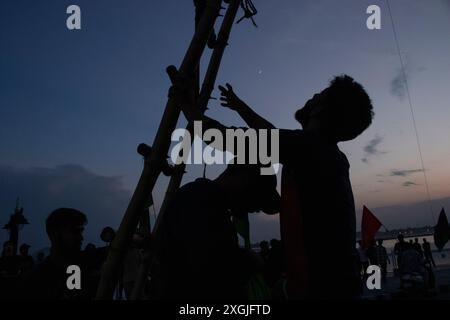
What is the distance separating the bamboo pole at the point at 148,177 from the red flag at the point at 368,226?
39.3ft

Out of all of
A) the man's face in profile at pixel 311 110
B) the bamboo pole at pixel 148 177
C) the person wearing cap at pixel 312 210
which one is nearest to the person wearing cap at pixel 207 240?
the person wearing cap at pixel 312 210

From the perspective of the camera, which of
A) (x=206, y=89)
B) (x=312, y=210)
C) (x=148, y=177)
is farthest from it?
(x=206, y=89)

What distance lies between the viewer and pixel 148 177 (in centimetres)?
208

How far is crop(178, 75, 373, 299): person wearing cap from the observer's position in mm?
1779

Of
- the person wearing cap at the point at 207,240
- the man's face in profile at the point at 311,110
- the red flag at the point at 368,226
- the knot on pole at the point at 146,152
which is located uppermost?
the red flag at the point at 368,226

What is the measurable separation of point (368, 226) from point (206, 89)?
11.6 metres

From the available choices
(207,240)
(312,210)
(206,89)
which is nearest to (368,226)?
(206,89)

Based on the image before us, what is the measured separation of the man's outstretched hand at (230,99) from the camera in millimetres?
1999

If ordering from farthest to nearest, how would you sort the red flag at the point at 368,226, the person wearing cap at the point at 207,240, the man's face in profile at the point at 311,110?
the red flag at the point at 368,226 < the man's face in profile at the point at 311,110 < the person wearing cap at the point at 207,240

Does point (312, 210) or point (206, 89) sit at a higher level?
point (206, 89)

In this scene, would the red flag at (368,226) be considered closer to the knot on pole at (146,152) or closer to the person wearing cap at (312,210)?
the person wearing cap at (312,210)

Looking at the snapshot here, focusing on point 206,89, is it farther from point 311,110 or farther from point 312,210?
point 312,210

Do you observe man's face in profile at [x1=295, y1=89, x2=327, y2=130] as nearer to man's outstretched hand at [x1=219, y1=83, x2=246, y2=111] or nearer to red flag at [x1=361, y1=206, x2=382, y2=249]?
man's outstretched hand at [x1=219, y1=83, x2=246, y2=111]
